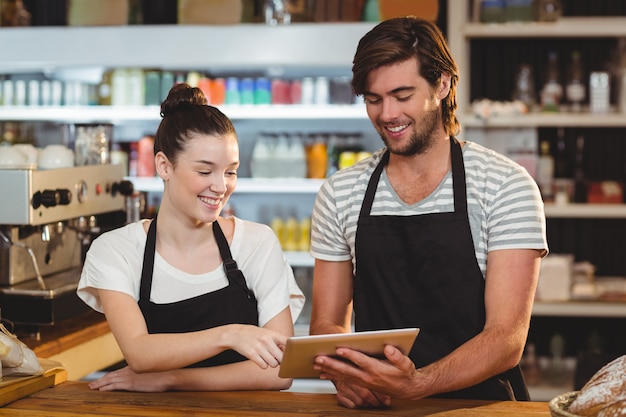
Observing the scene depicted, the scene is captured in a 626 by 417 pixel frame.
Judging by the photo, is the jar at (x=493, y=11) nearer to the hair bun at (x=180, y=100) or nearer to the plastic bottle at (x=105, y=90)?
the plastic bottle at (x=105, y=90)

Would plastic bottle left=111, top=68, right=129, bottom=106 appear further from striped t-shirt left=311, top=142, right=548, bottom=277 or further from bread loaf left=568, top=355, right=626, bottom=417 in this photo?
bread loaf left=568, top=355, right=626, bottom=417

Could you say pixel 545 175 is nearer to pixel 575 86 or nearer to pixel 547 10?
pixel 575 86

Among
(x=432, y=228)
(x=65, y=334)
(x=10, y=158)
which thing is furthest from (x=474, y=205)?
(x=10, y=158)

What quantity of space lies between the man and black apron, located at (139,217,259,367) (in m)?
0.27

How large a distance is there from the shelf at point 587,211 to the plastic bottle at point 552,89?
0.50 meters

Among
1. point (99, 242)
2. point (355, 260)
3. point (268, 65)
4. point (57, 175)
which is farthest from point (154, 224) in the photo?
point (268, 65)

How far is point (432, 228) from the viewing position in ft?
7.18

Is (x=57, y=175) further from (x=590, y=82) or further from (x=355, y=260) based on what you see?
(x=590, y=82)

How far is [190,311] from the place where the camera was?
206 centimetres

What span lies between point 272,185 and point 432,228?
8.02 ft

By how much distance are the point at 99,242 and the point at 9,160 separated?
2.25ft

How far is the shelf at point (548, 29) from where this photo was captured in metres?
4.36

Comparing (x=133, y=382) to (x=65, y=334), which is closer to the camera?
(x=133, y=382)

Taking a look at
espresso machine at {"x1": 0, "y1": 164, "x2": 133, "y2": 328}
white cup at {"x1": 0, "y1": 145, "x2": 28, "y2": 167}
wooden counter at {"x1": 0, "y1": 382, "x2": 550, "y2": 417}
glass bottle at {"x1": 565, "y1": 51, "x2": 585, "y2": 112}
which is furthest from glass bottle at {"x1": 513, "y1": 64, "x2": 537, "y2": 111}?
wooden counter at {"x1": 0, "y1": 382, "x2": 550, "y2": 417}
